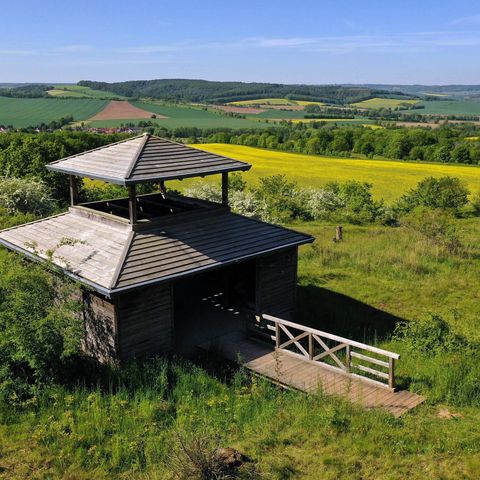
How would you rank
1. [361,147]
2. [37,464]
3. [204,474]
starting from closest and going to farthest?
[204,474] < [37,464] < [361,147]

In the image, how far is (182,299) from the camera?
16938 mm

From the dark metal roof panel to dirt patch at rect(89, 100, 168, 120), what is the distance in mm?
113377

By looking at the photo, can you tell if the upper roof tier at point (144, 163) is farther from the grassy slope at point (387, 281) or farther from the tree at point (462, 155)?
the tree at point (462, 155)

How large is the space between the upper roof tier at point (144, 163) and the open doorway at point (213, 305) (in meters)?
3.43

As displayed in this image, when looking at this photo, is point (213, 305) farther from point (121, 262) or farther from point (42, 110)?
point (42, 110)

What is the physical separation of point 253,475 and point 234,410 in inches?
81.1

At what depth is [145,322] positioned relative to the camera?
1230 cm

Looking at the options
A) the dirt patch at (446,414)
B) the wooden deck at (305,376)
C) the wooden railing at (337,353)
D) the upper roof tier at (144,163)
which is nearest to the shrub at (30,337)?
the upper roof tier at (144,163)

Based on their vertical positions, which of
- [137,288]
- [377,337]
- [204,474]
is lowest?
[377,337]

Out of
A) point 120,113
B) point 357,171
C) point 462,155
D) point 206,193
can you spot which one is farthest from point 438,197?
point 120,113

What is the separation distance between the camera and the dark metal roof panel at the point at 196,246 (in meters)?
12.0

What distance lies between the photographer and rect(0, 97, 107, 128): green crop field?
11399cm

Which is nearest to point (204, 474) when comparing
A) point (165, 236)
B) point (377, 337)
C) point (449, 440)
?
point (449, 440)

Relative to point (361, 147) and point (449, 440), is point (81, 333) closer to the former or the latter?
point (449, 440)
